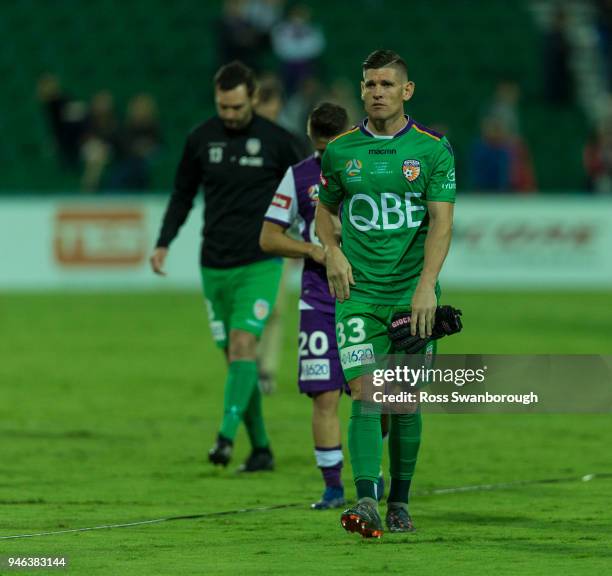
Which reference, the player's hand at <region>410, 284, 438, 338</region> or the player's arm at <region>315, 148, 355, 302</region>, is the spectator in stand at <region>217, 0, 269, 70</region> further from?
the player's hand at <region>410, 284, 438, 338</region>

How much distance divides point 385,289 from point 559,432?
15.0 feet

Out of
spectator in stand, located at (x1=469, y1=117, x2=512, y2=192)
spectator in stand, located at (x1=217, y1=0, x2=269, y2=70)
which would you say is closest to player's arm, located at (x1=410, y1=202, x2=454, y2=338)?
spectator in stand, located at (x1=469, y1=117, x2=512, y2=192)

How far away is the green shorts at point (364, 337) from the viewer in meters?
7.24

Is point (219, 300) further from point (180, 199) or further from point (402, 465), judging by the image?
point (402, 465)

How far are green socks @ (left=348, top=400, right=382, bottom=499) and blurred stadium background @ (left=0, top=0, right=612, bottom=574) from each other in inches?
12.6

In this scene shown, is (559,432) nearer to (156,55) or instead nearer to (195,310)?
(195,310)

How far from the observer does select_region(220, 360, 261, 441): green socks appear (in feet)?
30.8

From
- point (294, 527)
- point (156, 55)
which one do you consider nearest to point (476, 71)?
point (156, 55)

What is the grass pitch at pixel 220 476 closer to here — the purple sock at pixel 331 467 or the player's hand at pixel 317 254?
the purple sock at pixel 331 467

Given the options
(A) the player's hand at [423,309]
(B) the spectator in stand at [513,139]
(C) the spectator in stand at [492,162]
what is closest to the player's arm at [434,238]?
(A) the player's hand at [423,309]

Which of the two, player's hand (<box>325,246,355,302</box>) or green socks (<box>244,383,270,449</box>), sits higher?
player's hand (<box>325,246,355,302</box>)

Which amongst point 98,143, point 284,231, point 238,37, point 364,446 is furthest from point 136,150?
point 364,446

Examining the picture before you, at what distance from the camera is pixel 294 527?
7.59 m

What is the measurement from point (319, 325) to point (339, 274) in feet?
3.92
